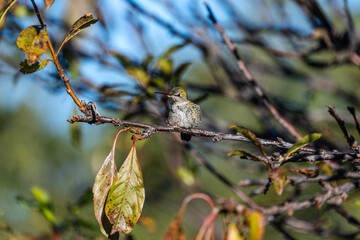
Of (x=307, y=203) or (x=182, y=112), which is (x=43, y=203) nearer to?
(x=182, y=112)

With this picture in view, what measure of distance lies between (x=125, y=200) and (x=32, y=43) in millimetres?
888

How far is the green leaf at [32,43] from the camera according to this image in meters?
1.64

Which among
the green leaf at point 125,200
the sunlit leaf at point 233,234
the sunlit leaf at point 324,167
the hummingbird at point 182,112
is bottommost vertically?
the sunlit leaf at point 233,234

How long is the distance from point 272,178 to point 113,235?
872mm

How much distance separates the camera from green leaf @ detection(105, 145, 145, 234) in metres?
1.70

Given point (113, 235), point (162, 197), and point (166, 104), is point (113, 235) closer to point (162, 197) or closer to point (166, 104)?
point (166, 104)

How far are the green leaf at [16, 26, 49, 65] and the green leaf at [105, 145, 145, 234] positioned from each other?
0.69 metres

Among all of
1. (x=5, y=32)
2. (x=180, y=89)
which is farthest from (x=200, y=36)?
(x=5, y=32)

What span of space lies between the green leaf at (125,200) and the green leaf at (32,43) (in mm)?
691

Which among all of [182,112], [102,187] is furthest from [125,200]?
[182,112]

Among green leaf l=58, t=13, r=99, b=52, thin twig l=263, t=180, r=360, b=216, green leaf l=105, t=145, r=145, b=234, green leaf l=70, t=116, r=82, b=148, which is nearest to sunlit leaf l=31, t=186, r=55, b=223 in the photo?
green leaf l=70, t=116, r=82, b=148

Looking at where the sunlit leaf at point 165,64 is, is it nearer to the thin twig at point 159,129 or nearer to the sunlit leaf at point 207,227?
the thin twig at point 159,129

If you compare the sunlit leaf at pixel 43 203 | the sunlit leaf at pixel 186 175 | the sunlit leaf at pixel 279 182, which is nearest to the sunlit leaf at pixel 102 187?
the sunlit leaf at pixel 279 182

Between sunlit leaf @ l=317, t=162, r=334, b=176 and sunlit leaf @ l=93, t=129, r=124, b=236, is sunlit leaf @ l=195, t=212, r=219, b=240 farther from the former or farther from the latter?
sunlit leaf @ l=317, t=162, r=334, b=176
